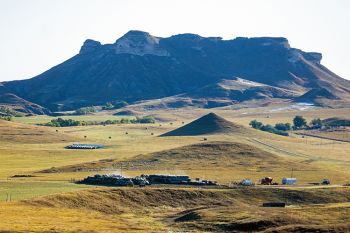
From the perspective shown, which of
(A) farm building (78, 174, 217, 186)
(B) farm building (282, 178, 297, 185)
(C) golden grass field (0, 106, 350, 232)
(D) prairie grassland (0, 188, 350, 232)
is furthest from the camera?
(B) farm building (282, 178, 297, 185)

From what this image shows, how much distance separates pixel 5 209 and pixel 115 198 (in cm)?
2446

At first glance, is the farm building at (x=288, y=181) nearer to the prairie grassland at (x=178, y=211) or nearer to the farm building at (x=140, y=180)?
the prairie grassland at (x=178, y=211)

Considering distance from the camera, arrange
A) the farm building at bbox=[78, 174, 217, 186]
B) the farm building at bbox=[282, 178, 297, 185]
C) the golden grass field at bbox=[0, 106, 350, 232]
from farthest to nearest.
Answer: the farm building at bbox=[282, 178, 297, 185]
the farm building at bbox=[78, 174, 217, 186]
the golden grass field at bbox=[0, 106, 350, 232]

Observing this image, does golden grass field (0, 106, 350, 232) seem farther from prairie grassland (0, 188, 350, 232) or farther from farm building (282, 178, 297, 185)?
farm building (282, 178, 297, 185)

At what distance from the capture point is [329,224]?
105 m

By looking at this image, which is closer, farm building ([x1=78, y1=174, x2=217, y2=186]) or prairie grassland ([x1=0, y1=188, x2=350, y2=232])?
prairie grassland ([x1=0, y1=188, x2=350, y2=232])

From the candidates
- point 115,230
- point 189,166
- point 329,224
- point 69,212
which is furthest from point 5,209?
point 189,166

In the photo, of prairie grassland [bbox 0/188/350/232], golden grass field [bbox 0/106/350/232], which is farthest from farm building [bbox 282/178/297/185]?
prairie grassland [bbox 0/188/350/232]

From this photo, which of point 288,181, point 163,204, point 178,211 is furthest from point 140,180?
point 288,181

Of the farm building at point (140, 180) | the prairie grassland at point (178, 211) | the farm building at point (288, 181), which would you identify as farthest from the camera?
the farm building at point (288, 181)

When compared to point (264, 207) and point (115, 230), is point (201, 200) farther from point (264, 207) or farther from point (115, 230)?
point (115, 230)

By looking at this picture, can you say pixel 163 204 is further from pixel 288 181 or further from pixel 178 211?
pixel 288 181

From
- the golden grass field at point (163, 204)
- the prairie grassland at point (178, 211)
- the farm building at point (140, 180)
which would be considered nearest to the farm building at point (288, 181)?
the golden grass field at point (163, 204)

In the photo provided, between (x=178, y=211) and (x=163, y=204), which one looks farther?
(x=163, y=204)
